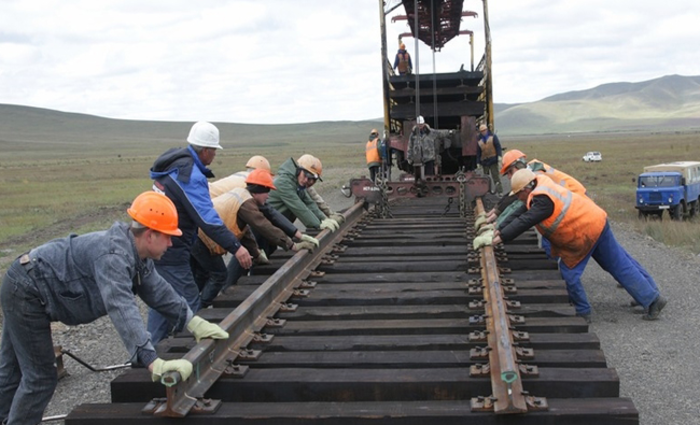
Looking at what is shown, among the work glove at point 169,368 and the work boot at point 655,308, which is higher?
the work glove at point 169,368

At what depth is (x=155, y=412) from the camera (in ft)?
11.2

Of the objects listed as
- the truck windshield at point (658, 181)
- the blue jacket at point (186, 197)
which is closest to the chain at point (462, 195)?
the blue jacket at point (186, 197)

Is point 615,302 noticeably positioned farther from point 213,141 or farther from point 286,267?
point 213,141

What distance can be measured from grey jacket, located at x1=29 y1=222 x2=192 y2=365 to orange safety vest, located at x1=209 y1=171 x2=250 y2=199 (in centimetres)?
326

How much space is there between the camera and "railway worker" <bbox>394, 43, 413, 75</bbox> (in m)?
14.5

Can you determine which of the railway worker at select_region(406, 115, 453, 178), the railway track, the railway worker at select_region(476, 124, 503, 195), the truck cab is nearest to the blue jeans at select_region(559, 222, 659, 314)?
the railway track

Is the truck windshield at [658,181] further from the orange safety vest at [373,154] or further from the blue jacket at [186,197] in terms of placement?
the blue jacket at [186,197]

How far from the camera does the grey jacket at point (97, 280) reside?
3.54m

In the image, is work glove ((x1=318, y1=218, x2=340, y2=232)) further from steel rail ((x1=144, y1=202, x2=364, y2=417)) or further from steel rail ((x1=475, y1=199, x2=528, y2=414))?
steel rail ((x1=475, y1=199, x2=528, y2=414))

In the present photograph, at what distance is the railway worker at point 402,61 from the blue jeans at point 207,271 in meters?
8.57

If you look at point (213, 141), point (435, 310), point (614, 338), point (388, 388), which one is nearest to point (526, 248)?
point (614, 338)

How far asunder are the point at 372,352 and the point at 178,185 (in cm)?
210

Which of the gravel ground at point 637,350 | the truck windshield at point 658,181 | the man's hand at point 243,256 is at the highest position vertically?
the man's hand at point 243,256

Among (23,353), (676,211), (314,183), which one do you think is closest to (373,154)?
(676,211)
